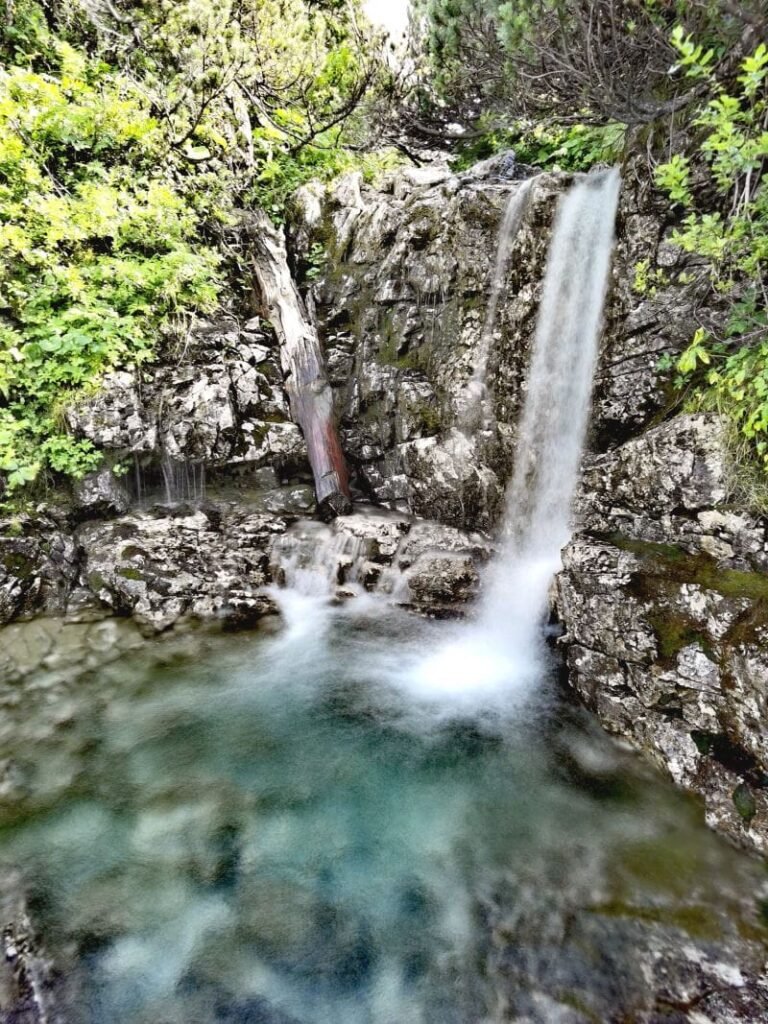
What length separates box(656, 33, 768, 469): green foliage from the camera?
2920 millimetres

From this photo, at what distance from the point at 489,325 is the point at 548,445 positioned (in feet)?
6.29

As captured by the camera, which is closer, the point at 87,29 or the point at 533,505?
the point at 533,505

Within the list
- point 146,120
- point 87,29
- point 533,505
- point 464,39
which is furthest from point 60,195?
point 533,505

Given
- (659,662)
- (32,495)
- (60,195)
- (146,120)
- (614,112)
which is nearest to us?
(659,662)

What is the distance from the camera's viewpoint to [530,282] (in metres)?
6.06

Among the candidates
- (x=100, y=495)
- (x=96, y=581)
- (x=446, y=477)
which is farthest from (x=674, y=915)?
(x=100, y=495)

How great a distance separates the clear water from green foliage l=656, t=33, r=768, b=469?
2.90m

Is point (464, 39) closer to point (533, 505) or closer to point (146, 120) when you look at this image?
point (146, 120)

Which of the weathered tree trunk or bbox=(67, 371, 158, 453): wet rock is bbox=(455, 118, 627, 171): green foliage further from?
bbox=(67, 371, 158, 453): wet rock

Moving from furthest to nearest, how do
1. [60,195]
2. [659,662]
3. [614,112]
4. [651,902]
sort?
1. [60,195]
2. [614,112]
3. [659,662]
4. [651,902]

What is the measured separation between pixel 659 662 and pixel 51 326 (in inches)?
290

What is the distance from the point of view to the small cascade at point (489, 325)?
628 centimetres

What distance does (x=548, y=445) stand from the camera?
575cm

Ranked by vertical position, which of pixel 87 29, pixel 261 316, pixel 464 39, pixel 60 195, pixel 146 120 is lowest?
pixel 261 316
